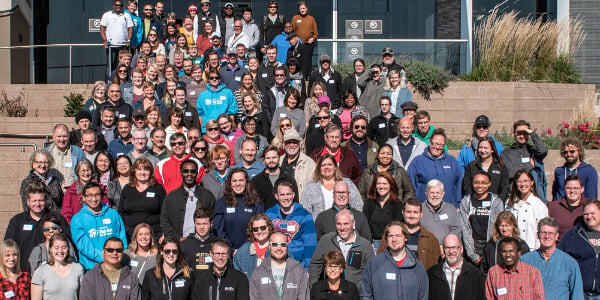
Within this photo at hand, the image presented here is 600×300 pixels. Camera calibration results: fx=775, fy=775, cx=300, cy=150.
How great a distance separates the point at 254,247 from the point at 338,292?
1.15 metres

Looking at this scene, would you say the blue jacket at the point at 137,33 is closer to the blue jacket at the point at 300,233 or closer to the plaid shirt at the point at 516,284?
the blue jacket at the point at 300,233

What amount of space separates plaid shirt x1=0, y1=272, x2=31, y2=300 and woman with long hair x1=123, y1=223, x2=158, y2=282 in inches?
37.7

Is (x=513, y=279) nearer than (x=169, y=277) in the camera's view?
Yes

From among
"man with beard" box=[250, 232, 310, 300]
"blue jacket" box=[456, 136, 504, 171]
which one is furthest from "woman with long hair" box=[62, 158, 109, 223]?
"blue jacket" box=[456, 136, 504, 171]

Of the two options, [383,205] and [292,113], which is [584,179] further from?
[292,113]

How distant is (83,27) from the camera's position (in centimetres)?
2059

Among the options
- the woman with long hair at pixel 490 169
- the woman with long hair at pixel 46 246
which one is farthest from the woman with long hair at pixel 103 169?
the woman with long hair at pixel 490 169

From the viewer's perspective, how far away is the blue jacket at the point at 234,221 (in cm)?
854

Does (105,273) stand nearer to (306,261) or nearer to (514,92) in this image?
(306,261)

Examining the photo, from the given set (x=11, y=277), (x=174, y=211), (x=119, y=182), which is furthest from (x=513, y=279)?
(x=11, y=277)

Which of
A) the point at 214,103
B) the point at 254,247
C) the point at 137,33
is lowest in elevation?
the point at 254,247

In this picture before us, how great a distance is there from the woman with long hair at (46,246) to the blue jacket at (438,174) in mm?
4190

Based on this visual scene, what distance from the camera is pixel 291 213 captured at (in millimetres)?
8312

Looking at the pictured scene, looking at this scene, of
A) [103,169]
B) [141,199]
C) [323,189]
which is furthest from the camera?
[103,169]
